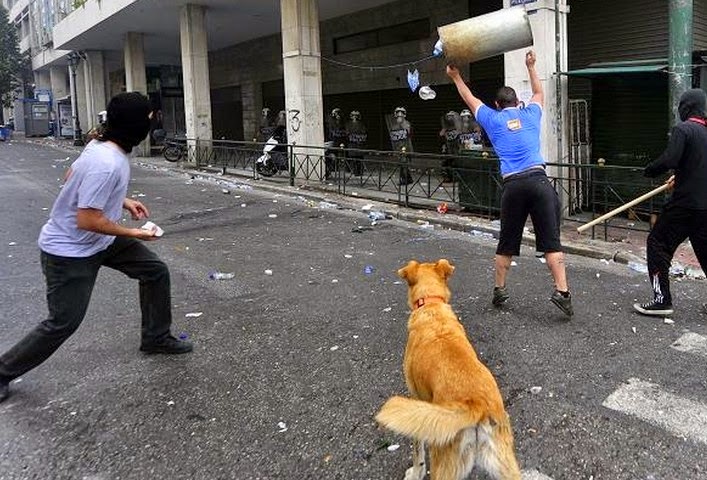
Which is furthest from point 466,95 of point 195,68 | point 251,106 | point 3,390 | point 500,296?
point 251,106

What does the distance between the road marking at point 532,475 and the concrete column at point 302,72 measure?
41.1 ft

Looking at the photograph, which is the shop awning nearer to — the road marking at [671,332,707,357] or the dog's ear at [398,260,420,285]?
the road marking at [671,332,707,357]

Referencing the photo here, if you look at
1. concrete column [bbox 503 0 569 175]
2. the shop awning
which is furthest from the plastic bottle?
the shop awning

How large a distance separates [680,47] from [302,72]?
9.40 metres

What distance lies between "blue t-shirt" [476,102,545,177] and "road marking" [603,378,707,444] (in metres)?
1.96

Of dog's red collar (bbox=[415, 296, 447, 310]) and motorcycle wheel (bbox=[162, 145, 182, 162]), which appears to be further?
motorcycle wheel (bbox=[162, 145, 182, 162])

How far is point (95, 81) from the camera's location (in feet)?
101

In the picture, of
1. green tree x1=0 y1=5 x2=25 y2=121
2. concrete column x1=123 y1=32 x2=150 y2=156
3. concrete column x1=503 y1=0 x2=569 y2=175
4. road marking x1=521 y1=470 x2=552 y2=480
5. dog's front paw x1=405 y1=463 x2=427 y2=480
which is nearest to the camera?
dog's front paw x1=405 y1=463 x2=427 y2=480

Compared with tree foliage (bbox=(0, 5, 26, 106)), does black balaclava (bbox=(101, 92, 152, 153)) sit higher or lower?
lower

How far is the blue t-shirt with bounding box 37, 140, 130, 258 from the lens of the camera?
3.65 m

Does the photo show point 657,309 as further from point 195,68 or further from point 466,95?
point 195,68

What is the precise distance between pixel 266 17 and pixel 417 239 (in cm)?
1405

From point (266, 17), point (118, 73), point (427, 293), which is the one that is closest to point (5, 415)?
point (427, 293)

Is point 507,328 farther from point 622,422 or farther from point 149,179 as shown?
point 149,179
